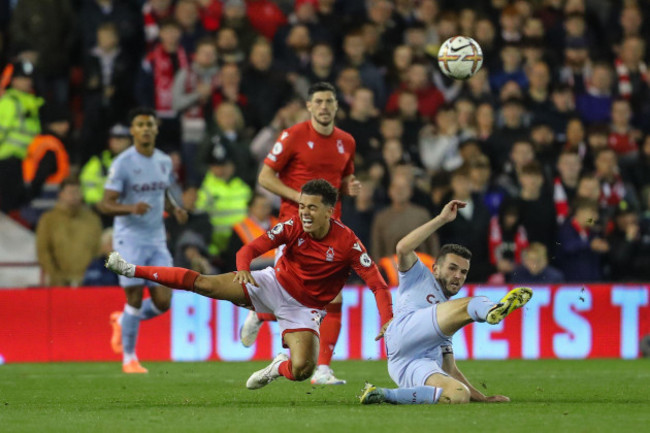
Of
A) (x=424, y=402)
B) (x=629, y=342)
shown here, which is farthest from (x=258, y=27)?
(x=424, y=402)

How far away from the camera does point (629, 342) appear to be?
15094mm

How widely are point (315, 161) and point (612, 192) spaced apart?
21.2 ft

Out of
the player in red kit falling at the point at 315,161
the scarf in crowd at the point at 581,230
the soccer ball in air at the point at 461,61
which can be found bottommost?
the scarf in crowd at the point at 581,230

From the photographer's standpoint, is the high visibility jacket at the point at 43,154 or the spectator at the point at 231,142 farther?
the high visibility jacket at the point at 43,154

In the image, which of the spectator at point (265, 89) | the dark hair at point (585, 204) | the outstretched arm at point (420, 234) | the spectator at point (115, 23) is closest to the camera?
the outstretched arm at point (420, 234)

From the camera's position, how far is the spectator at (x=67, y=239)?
15227 millimetres

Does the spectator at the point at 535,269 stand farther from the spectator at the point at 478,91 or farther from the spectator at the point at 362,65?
the spectator at the point at 362,65

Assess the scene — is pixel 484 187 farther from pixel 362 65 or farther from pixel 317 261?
pixel 317 261

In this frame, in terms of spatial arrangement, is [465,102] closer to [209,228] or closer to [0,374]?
[209,228]

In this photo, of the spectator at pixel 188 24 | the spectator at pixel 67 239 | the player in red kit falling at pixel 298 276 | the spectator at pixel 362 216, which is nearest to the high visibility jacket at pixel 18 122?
the spectator at pixel 67 239

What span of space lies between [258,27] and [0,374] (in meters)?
7.10

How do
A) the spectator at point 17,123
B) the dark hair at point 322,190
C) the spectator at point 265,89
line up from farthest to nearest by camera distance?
the spectator at point 265,89, the spectator at point 17,123, the dark hair at point 322,190

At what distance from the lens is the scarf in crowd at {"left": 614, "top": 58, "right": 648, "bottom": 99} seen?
1838 cm

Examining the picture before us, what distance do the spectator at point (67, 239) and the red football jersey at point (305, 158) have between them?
4807mm
